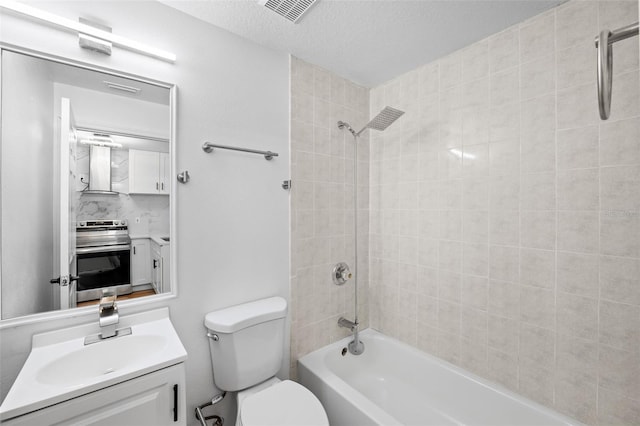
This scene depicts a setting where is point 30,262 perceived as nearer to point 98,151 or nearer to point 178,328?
point 98,151

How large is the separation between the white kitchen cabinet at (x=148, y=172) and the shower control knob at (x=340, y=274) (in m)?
1.20

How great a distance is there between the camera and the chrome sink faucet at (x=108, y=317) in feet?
3.95

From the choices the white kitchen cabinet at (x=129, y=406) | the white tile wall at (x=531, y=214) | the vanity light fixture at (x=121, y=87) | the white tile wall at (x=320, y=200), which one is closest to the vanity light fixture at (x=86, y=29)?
the vanity light fixture at (x=121, y=87)

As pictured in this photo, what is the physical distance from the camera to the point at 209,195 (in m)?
1.54

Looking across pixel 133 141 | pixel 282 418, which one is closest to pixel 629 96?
pixel 282 418

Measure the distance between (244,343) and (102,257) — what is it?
777mm

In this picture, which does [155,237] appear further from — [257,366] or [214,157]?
[257,366]

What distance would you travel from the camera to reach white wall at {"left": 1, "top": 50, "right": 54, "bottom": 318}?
1.08 meters

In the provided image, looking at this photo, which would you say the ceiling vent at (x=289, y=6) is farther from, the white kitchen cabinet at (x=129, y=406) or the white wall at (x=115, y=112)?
the white kitchen cabinet at (x=129, y=406)

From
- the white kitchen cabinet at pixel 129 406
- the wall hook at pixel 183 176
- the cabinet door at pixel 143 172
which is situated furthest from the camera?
the wall hook at pixel 183 176

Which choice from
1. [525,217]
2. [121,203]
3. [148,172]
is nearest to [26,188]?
[121,203]

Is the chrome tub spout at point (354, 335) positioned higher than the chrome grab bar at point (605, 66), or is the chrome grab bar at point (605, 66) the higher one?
the chrome grab bar at point (605, 66)

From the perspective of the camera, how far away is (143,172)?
4.46 feet

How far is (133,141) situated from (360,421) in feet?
5.64
